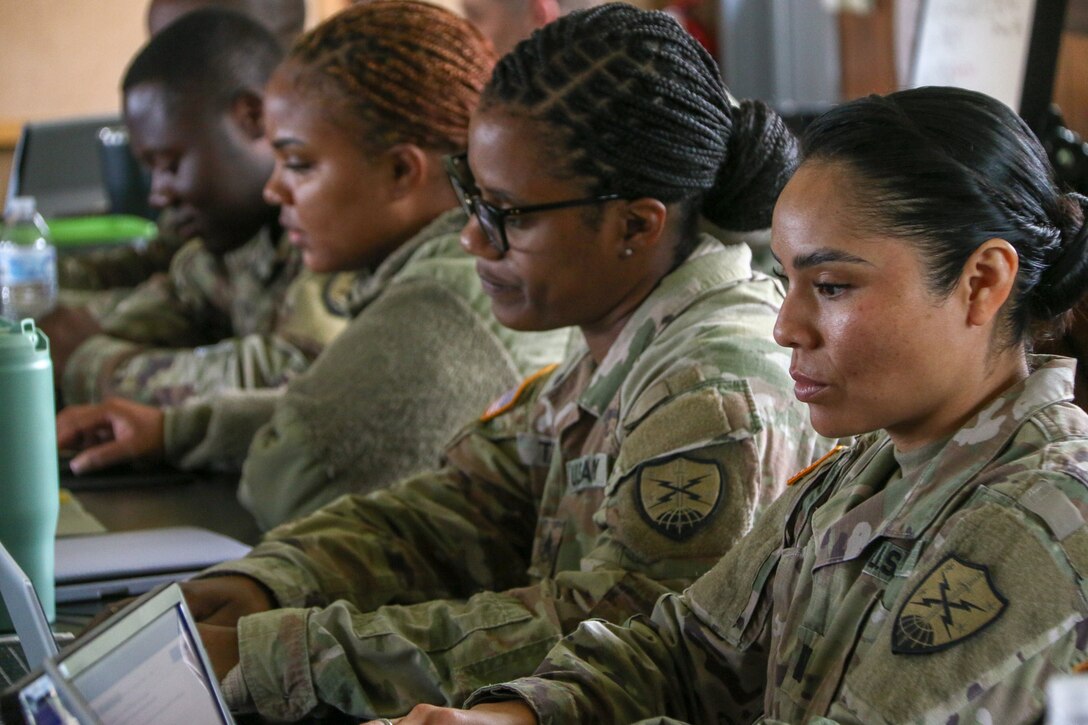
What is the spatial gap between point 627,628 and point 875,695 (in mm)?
262

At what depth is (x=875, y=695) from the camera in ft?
2.51

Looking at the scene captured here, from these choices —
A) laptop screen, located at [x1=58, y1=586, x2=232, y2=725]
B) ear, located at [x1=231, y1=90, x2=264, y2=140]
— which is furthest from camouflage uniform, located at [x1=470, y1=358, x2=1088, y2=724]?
ear, located at [x1=231, y1=90, x2=264, y2=140]

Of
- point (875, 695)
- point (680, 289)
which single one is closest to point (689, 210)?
point (680, 289)

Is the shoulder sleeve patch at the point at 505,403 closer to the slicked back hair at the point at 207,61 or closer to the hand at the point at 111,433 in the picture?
the hand at the point at 111,433

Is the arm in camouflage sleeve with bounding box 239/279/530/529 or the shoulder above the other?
the arm in camouflage sleeve with bounding box 239/279/530/529

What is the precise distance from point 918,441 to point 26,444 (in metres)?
0.70

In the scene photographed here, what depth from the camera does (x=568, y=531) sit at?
4.22ft

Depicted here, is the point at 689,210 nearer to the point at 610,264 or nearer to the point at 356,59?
the point at 610,264

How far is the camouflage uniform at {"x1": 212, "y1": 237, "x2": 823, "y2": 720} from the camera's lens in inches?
43.1

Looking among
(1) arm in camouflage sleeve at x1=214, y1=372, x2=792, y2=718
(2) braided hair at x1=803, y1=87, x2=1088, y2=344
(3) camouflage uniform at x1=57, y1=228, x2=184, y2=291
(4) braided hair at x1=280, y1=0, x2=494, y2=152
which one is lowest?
(3) camouflage uniform at x1=57, y1=228, x2=184, y2=291

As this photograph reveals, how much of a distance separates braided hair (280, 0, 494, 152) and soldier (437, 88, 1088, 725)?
98cm

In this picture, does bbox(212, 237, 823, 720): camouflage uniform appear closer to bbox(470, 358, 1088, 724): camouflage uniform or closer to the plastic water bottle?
bbox(470, 358, 1088, 724): camouflage uniform

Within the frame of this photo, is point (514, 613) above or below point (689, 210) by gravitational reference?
below

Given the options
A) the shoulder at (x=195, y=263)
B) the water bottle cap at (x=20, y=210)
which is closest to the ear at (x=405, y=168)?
the shoulder at (x=195, y=263)
